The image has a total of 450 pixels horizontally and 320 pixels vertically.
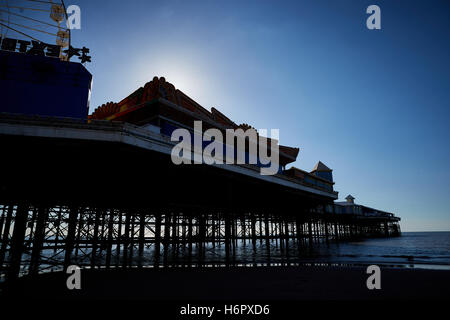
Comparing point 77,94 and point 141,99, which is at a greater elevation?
point 141,99

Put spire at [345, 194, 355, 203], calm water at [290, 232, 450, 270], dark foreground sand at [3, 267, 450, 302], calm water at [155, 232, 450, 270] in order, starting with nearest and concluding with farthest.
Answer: dark foreground sand at [3, 267, 450, 302]
calm water at [155, 232, 450, 270]
calm water at [290, 232, 450, 270]
spire at [345, 194, 355, 203]

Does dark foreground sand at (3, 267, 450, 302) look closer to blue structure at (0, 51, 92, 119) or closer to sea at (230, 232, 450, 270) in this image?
sea at (230, 232, 450, 270)

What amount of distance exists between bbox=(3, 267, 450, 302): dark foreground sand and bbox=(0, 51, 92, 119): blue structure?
933cm

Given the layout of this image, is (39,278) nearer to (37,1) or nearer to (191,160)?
(191,160)

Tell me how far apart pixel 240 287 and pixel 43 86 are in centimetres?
1562

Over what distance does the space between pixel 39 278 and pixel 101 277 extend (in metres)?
2.59

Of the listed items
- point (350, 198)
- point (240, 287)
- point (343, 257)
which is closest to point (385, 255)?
point (343, 257)

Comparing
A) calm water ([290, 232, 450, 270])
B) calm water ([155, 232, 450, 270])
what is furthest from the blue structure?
calm water ([290, 232, 450, 270])

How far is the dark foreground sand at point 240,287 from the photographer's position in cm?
711

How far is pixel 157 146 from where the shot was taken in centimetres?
999

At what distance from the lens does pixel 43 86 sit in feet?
47.3

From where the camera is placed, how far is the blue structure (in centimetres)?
1390

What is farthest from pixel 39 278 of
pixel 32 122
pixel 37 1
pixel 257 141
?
pixel 257 141
